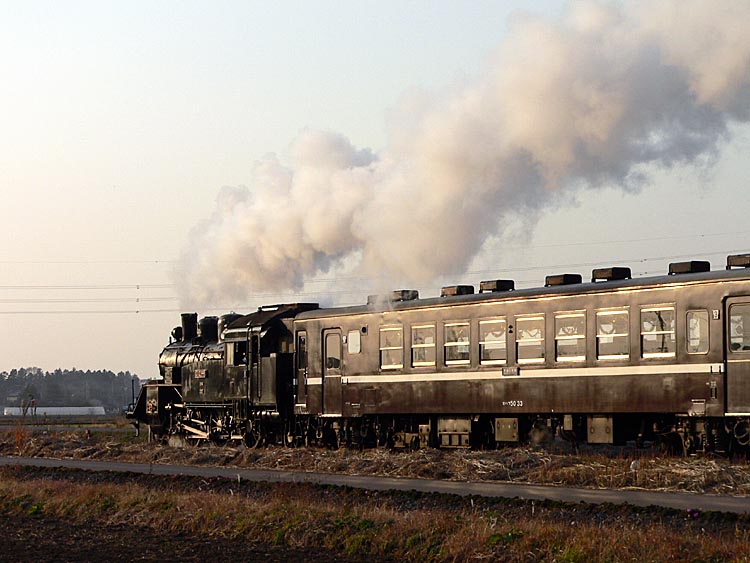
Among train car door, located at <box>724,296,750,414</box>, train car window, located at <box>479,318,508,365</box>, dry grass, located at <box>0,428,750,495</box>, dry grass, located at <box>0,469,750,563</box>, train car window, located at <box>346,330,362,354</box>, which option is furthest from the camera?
train car window, located at <box>346,330,362,354</box>

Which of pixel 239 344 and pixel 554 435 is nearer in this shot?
pixel 554 435

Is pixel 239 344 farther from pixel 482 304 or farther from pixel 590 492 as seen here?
pixel 590 492

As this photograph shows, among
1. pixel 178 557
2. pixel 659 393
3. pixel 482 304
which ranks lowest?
pixel 178 557

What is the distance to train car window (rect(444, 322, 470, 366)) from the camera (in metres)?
31.2

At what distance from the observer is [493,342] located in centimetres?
3056

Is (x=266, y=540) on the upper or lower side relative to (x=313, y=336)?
lower

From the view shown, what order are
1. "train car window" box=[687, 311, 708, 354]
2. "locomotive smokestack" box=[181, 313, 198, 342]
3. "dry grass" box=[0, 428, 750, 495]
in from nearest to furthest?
"dry grass" box=[0, 428, 750, 495], "train car window" box=[687, 311, 708, 354], "locomotive smokestack" box=[181, 313, 198, 342]

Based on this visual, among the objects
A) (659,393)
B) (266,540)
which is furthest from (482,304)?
(266,540)

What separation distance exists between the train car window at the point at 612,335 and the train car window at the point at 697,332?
165cm

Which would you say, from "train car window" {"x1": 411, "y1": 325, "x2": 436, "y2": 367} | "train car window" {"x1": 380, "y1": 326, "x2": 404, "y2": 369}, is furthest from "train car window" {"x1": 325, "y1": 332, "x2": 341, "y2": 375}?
"train car window" {"x1": 411, "y1": 325, "x2": 436, "y2": 367}

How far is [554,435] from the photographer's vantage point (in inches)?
1188

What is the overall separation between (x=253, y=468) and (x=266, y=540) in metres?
11.7

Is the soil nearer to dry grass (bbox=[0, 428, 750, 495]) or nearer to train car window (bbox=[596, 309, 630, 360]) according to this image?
dry grass (bbox=[0, 428, 750, 495])

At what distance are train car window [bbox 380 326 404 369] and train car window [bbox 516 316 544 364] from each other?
4.07 meters
